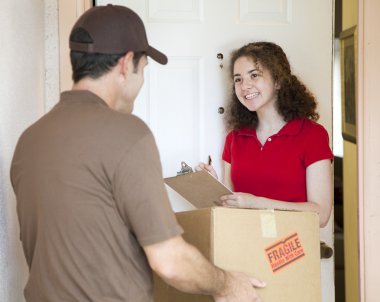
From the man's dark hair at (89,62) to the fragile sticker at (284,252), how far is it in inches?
26.3

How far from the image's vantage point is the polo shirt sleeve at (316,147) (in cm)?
238

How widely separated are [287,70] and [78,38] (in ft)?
3.71

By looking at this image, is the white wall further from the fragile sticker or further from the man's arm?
the fragile sticker

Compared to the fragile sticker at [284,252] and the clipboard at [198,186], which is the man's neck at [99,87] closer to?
the clipboard at [198,186]

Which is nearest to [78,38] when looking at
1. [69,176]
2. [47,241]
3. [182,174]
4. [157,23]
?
[69,176]

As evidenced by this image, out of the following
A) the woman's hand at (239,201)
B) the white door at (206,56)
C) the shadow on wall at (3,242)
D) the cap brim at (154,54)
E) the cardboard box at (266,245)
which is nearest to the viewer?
the cap brim at (154,54)

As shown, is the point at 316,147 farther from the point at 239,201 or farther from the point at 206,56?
the point at 206,56

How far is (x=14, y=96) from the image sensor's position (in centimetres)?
215

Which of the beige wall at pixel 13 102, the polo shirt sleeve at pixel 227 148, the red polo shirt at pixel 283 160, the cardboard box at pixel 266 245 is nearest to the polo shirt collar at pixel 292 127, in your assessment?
the red polo shirt at pixel 283 160

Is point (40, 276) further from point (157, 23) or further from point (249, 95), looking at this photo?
point (157, 23)

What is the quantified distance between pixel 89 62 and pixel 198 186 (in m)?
0.67

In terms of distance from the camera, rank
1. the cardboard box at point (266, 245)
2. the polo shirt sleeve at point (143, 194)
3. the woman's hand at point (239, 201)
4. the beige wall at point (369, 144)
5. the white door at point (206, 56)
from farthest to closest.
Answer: the white door at point (206, 56), the beige wall at point (369, 144), the woman's hand at point (239, 201), the cardboard box at point (266, 245), the polo shirt sleeve at point (143, 194)

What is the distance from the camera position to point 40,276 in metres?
1.60

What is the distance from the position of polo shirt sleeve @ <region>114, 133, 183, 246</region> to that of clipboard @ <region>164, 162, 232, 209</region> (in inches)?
19.1
